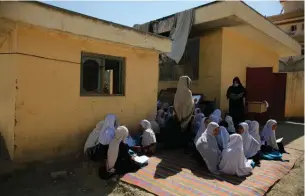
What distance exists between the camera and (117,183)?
3.50 m

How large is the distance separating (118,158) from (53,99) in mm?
1367

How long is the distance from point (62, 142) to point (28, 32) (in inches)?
68.2

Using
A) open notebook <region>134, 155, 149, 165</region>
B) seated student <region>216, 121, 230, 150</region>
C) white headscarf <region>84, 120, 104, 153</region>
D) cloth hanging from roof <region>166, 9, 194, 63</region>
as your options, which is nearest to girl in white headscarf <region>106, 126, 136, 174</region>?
open notebook <region>134, 155, 149, 165</region>

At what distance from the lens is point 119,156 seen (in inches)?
147

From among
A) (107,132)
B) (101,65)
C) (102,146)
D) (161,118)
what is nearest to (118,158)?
(102,146)

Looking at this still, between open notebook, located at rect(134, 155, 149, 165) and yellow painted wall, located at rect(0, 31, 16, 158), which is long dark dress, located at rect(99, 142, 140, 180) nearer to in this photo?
open notebook, located at rect(134, 155, 149, 165)

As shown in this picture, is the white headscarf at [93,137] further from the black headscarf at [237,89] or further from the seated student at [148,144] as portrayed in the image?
the black headscarf at [237,89]

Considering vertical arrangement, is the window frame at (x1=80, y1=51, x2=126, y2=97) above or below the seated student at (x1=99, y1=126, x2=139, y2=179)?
above

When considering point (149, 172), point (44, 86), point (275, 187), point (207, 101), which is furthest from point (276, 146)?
point (44, 86)

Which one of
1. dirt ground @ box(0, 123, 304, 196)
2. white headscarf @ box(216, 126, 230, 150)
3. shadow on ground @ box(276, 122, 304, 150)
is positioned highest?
white headscarf @ box(216, 126, 230, 150)

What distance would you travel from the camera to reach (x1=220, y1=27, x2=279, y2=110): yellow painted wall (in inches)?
297

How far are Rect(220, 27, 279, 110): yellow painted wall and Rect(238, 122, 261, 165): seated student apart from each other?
293 cm

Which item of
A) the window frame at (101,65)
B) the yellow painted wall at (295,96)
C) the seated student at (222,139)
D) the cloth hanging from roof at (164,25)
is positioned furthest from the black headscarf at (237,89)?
the yellow painted wall at (295,96)

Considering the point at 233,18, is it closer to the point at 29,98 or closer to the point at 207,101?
the point at 207,101
